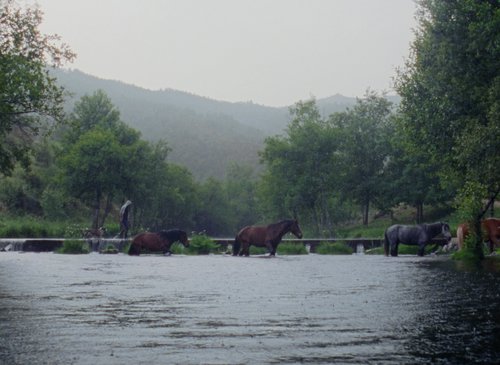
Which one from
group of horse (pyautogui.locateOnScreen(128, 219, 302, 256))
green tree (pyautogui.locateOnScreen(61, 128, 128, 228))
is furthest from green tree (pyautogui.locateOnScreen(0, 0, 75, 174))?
green tree (pyautogui.locateOnScreen(61, 128, 128, 228))

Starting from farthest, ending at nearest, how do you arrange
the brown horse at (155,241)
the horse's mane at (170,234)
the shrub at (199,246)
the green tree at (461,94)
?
1. the shrub at (199,246)
2. the horse's mane at (170,234)
3. the brown horse at (155,241)
4. the green tree at (461,94)

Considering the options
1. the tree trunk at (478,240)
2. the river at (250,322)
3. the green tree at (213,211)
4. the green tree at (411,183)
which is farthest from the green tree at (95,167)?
the river at (250,322)

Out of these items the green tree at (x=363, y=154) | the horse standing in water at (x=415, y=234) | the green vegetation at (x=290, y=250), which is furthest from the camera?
the green tree at (x=363, y=154)

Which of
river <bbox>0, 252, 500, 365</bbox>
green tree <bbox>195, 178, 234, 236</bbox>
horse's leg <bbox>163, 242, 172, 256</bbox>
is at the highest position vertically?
green tree <bbox>195, 178, 234, 236</bbox>

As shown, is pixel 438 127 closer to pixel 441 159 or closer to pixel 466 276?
pixel 441 159

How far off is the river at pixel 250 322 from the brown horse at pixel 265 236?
780 inches

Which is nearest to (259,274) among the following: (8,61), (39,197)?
(8,61)

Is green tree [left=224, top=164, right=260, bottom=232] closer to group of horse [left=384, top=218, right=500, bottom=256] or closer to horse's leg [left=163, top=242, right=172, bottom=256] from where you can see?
group of horse [left=384, top=218, right=500, bottom=256]

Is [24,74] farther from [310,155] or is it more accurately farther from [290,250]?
[310,155]

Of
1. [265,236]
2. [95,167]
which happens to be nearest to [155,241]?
[265,236]

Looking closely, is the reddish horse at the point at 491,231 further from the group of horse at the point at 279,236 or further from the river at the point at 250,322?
the river at the point at 250,322

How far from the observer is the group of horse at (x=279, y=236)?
1501 inches

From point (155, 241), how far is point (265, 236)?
22.3 ft

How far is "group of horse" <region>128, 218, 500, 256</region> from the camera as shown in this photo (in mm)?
38125
